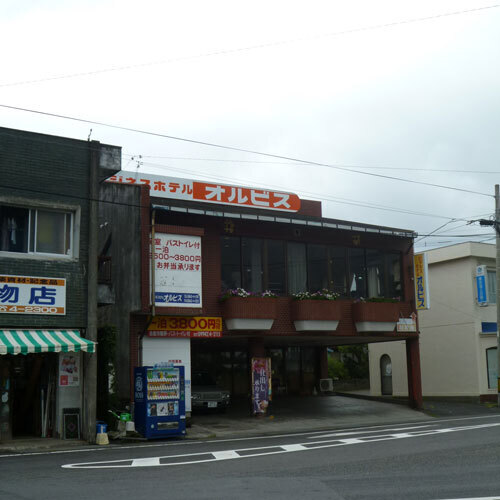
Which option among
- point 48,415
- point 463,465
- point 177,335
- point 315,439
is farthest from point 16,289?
point 463,465

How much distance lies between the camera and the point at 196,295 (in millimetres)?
21938

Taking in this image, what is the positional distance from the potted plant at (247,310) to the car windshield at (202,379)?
379 centimetres

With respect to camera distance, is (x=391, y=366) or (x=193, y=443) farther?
(x=391, y=366)

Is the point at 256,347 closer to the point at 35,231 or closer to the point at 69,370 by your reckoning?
the point at 69,370

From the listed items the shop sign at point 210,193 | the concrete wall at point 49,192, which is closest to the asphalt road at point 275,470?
the concrete wall at point 49,192

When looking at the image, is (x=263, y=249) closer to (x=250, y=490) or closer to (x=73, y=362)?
(x=73, y=362)

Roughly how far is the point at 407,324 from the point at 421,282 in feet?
6.12

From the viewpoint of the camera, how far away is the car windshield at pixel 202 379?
85.4ft

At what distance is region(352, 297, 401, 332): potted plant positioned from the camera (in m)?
26.1

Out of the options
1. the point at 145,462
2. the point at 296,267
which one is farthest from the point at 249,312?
the point at 145,462

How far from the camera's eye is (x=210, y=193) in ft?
82.4

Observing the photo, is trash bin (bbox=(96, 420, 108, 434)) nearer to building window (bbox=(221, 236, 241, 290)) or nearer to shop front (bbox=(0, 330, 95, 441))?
shop front (bbox=(0, 330, 95, 441))

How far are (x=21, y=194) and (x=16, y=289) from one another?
2654 millimetres

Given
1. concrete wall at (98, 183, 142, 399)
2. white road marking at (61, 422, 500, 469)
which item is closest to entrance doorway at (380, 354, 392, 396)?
concrete wall at (98, 183, 142, 399)
